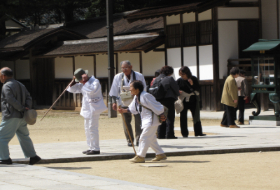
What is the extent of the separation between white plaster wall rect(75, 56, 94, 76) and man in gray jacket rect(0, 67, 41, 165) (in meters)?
16.0

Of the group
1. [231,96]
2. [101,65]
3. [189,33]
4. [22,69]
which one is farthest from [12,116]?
[22,69]

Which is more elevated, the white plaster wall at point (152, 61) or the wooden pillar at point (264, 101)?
the white plaster wall at point (152, 61)

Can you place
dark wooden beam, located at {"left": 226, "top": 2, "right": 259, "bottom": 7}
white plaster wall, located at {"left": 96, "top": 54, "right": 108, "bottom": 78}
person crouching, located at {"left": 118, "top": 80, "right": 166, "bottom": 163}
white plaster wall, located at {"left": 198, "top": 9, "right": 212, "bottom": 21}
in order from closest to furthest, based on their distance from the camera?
person crouching, located at {"left": 118, "top": 80, "right": 166, "bottom": 163}
dark wooden beam, located at {"left": 226, "top": 2, "right": 259, "bottom": 7}
white plaster wall, located at {"left": 198, "top": 9, "right": 212, "bottom": 21}
white plaster wall, located at {"left": 96, "top": 54, "right": 108, "bottom": 78}

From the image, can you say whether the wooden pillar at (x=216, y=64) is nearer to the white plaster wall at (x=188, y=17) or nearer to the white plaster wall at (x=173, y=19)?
the white plaster wall at (x=188, y=17)

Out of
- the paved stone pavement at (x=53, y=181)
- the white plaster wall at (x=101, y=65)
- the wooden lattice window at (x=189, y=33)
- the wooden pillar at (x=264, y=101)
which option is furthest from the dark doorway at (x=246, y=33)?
the paved stone pavement at (x=53, y=181)

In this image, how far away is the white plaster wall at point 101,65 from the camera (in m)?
22.7

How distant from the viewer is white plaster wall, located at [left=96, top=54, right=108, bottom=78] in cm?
2272

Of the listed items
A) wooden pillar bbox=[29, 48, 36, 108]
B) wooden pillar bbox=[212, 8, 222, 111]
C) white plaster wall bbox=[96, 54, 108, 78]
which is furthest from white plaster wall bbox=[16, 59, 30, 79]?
wooden pillar bbox=[212, 8, 222, 111]

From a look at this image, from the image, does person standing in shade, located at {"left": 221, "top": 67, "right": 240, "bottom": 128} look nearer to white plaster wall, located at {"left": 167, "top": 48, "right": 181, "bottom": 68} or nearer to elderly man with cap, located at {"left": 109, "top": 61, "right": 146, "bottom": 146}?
elderly man with cap, located at {"left": 109, "top": 61, "right": 146, "bottom": 146}

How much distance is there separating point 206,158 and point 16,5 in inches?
960

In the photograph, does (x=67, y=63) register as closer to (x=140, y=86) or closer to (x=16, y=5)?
(x=16, y=5)

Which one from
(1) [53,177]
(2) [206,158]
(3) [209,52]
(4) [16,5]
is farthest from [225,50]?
(4) [16,5]

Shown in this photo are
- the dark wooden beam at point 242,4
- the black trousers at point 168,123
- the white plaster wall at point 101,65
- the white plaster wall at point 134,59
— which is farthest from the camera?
the white plaster wall at point 101,65

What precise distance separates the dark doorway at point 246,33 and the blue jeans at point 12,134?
43.0 ft
